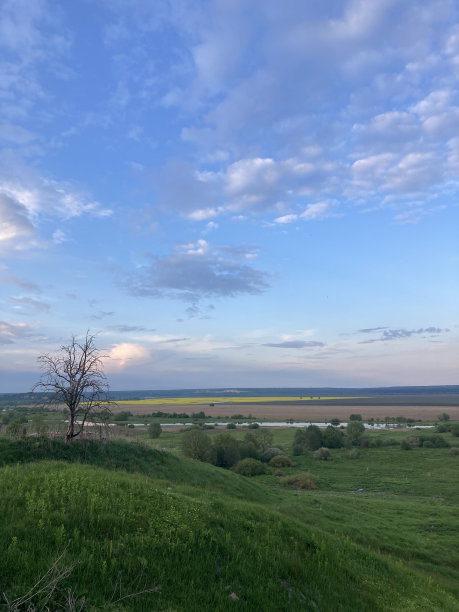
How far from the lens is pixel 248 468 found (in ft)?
152

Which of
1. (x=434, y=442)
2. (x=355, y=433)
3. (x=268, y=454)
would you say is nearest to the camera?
(x=268, y=454)

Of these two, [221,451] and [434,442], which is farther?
[434,442]

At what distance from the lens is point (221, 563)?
9.17m

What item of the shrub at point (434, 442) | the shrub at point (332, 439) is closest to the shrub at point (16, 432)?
the shrub at point (332, 439)

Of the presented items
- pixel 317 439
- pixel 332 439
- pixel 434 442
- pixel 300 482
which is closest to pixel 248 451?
pixel 300 482

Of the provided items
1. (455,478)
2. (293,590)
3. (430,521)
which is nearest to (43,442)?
(293,590)

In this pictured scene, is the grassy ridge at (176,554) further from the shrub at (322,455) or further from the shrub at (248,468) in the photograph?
the shrub at (322,455)

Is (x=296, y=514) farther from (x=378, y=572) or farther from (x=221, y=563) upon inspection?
(x=221, y=563)

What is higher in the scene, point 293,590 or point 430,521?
point 293,590

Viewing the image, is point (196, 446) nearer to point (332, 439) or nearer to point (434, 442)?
point (332, 439)

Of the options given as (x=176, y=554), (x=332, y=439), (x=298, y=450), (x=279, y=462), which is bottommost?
(x=298, y=450)

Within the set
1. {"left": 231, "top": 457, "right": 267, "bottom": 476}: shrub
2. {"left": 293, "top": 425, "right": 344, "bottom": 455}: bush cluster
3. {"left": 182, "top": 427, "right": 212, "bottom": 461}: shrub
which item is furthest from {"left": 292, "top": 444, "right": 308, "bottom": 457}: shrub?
{"left": 182, "top": 427, "right": 212, "bottom": 461}: shrub

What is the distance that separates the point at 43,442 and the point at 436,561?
22.1 meters

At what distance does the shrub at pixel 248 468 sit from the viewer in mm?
46094
